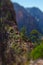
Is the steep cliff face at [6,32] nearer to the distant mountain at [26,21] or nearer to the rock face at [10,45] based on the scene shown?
the rock face at [10,45]

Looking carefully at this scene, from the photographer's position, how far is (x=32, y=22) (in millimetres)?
120562

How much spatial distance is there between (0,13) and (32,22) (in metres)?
79.2

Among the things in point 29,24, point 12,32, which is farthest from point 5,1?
point 29,24

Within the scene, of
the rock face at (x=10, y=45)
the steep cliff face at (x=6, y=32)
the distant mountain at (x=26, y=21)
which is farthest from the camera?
the distant mountain at (x=26, y=21)

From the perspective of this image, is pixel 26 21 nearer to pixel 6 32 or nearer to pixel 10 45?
pixel 6 32

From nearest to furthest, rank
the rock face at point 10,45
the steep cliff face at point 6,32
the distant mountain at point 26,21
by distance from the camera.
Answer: the rock face at point 10,45 → the steep cliff face at point 6,32 → the distant mountain at point 26,21

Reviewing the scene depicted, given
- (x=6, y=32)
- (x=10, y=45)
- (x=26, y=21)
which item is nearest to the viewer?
(x=10, y=45)

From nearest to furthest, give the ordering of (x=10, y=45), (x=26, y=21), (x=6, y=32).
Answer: (x=10, y=45) → (x=6, y=32) → (x=26, y=21)

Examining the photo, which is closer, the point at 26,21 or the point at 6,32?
the point at 6,32

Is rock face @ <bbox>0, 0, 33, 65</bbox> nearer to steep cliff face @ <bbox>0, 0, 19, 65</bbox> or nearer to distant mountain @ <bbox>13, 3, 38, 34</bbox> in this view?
steep cliff face @ <bbox>0, 0, 19, 65</bbox>

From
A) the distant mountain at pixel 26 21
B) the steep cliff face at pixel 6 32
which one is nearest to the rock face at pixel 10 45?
the steep cliff face at pixel 6 32

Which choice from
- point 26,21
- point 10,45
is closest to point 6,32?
point 10,45

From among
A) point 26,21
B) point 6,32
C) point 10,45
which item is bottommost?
point 26,21

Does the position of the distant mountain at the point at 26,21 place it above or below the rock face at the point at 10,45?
below
